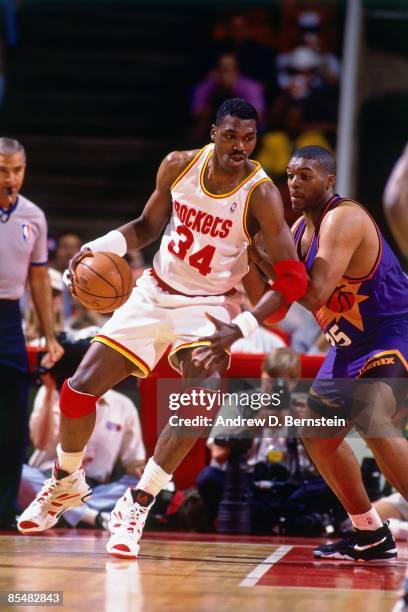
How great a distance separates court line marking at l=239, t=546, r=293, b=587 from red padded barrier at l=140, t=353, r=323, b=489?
1.28 m

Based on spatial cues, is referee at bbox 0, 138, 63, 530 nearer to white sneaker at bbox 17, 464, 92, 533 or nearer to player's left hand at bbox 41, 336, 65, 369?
player's left hand at bbox 41, 336, 65, 369

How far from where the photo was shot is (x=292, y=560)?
500cm

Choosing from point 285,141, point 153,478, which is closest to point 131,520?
point 153,478

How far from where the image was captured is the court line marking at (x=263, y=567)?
433 centimetres

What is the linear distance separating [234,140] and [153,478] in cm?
152

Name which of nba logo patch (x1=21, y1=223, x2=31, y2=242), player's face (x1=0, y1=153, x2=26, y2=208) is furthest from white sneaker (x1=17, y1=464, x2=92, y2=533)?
player's face (x1=0, y1=153, x2=26, y2=208)

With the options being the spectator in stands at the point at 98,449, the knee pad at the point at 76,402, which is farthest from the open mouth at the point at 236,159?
the spectator in stands at the point at 98,449

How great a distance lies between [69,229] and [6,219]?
4.30 meters

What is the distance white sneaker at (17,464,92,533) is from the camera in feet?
16.4

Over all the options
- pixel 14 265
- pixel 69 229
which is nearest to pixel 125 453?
pixel 14 265

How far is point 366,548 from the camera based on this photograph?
5.04 metres

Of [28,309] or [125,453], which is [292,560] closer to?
[125,453]

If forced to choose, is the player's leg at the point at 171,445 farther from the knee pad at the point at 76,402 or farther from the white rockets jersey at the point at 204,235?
the knee pad at the point at 76,402

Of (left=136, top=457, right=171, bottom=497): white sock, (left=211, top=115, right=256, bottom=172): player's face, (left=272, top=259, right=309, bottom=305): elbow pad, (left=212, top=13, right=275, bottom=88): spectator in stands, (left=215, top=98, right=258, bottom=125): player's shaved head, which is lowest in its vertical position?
(left=136, top=457, right=171, bottom=497): white sock
